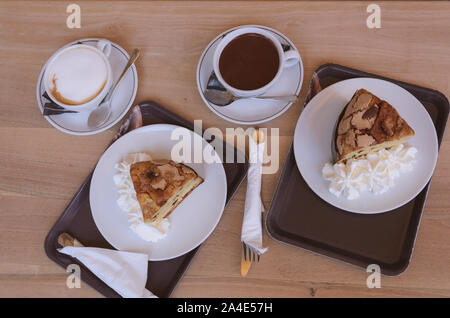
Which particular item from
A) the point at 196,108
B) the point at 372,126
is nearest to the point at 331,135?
the point at 372,126

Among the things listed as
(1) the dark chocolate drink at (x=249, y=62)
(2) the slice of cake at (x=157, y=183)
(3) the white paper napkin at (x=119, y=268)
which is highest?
(1) the dark chocolate drink at (x=249, y=62)

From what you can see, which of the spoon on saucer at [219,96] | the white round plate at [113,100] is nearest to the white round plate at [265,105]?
the spoon on saucer at [219,96]

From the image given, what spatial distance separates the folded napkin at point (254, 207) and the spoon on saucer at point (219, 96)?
0.16 meters

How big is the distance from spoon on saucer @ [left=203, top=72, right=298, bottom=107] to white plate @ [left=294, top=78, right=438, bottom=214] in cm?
8

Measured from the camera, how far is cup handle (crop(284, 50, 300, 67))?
1184 millimetres

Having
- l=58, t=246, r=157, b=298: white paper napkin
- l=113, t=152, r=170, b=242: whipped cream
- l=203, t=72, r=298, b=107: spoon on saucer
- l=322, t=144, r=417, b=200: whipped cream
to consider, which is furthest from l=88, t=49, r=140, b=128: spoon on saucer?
l=322, t=144, r=417, b=200: whipped cream

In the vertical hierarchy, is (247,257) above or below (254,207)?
below

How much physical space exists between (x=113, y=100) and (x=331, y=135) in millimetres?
718

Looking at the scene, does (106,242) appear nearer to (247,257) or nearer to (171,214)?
(171,214)

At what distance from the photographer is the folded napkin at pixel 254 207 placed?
1.21 meters

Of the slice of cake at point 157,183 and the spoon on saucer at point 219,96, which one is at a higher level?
the spoon on saucer at point 219,96

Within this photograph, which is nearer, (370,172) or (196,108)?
(370,172)

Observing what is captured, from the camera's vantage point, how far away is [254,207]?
122cm

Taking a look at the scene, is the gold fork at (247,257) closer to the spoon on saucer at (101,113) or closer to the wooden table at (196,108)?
the wooden table at (196,108)
